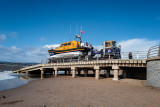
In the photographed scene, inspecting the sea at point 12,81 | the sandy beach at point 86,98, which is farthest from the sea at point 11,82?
the sandy beach at point 86,98

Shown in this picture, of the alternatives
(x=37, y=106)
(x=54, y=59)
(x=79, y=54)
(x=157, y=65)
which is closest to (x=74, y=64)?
(x=79, y=54)

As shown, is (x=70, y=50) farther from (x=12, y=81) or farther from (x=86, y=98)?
(x=86, y=98)

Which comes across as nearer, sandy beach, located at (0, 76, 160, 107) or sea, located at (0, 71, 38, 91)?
sandy beach, located at (0, 76, 160, 107)

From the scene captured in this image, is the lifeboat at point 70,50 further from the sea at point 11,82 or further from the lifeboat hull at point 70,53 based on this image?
the sea at point 11,82

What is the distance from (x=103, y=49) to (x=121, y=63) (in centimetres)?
584

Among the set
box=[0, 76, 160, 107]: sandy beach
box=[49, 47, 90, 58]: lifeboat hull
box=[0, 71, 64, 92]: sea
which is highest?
box=[49, 47, 90, 58]: lifeboat hull

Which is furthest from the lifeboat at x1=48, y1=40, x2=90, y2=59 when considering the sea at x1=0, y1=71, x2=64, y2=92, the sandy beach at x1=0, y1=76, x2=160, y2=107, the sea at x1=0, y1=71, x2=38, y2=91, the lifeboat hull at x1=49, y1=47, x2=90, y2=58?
the sandy beach at x1=0, y1=76, x2=160, y2=107

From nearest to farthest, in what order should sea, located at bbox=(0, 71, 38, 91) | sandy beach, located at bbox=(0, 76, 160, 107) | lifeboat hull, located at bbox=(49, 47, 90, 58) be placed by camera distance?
sandy beach, located at bbox=(0, 76, 160, 107), sea, located at bbox=(0, 71, 38, 91), lifeboat hull, located at bbox=(49, 47, 90, 58)

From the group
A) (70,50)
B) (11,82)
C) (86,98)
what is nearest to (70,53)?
(70,50)

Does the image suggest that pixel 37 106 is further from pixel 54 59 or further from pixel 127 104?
pixel 54 59

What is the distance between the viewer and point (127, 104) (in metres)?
6.25

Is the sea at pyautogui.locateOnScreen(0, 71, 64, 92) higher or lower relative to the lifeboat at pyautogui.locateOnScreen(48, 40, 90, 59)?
lower

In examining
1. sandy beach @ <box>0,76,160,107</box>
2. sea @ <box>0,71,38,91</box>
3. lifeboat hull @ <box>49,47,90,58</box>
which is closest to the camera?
sandy beach @ <box>0,76,160,107</box>

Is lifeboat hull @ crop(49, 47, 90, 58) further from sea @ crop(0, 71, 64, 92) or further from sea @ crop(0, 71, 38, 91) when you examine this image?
sea @ crop(0, 71, 38, 91)
